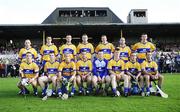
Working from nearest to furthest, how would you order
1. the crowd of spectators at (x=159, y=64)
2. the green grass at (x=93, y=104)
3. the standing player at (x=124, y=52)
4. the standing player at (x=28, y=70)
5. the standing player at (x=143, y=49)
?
the green grass at (x=93, y=104), the standing player at (x=28, y=70), the standing player at (x=124, y=52), the standing player at (x=143, y=49), the crowd of spectators at (x=159, y=64)

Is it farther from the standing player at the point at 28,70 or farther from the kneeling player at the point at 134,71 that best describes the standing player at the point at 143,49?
the standing player at the point at 28,70

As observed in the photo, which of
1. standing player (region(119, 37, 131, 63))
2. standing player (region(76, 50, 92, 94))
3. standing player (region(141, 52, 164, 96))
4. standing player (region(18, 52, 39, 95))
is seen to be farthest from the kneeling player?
standing player (region(18, 52, 39, 95))

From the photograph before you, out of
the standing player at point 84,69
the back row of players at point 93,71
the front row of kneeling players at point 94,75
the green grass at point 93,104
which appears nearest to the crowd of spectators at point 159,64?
the back row of players at point 93,71

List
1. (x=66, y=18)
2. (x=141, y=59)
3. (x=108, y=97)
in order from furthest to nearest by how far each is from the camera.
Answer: (x=66, y=18)
(x=141, y=59)
(x=108, y=97)

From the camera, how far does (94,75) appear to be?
10820 mm

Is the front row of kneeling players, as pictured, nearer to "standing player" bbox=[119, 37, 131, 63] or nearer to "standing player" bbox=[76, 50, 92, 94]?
"standing player" bbox=[76, 50, 92, 94]

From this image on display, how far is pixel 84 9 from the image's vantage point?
167 ft

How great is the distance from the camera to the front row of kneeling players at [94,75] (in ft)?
34.4

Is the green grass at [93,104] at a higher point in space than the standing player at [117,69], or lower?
lower

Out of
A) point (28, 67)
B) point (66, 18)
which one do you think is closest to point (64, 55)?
point (28, 67)

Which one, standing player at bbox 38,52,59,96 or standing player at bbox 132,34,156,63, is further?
standing player at bbox 132,34,156,63

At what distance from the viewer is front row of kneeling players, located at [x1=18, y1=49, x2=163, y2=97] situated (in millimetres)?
10492

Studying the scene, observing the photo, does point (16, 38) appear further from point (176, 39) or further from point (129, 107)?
point (129, 107)

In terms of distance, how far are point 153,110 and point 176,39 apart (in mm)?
30153
